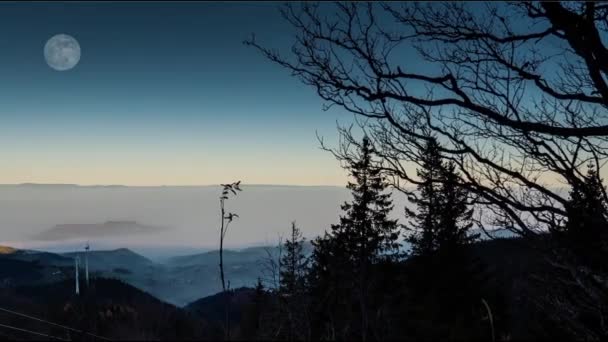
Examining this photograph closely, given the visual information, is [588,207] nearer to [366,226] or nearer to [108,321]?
[108,321]

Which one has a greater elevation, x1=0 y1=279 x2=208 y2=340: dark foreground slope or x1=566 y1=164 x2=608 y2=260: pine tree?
x1=566 y1=164 x2=608 y2=260: pine tree

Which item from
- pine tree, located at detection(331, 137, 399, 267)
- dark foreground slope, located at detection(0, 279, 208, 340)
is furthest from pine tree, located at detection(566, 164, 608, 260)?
pine tree, located at detection(331, 137, 399, 267)

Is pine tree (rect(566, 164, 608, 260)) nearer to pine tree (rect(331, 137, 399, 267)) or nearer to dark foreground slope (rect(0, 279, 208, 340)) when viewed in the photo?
dark foreground slope (rect(0, 279, 208, 340))

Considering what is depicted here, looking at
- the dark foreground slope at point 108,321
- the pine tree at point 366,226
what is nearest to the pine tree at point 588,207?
the dark foreground slope at point 108,321

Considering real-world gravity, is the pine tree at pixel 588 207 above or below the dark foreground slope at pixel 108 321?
above

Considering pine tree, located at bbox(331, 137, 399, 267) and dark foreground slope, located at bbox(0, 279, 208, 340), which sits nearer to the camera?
dark foreground slope, located at bbox(0, 279, 208, 340)

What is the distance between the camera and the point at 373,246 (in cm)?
2775

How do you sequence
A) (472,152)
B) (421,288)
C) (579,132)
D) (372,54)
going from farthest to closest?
(421,288), (372,54), (472,152), (579,132)

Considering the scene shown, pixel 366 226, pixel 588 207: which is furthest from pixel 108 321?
pixel 366 226

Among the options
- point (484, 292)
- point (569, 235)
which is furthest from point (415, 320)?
point (569, 235)

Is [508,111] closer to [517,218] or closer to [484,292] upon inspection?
[517,218]

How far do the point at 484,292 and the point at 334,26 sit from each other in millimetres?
21494

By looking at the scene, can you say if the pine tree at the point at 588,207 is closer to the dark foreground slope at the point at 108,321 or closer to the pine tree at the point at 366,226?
the dark foreground slope at the point at 108,321

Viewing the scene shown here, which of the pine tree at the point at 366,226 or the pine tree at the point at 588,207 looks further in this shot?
the pine tree at the point at 366,226
